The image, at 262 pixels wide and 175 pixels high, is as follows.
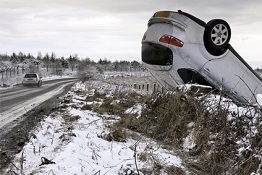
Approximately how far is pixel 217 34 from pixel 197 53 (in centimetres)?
63

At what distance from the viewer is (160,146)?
481 centimetres

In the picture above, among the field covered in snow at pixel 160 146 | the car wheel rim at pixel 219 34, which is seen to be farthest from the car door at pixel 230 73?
the field covered in snow at pixel 160 146

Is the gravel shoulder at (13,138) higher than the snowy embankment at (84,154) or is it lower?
lower

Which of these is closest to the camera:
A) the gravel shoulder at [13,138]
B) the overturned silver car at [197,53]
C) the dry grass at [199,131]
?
the dry grass at [199,131]

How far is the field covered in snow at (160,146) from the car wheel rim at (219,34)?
177 centimetres

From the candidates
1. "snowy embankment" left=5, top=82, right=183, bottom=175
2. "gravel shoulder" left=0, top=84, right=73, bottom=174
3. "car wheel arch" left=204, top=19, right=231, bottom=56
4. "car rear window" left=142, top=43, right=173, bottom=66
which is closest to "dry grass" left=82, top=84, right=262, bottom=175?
"snowy embankment" left=5, top=82, right=183, bottom=175

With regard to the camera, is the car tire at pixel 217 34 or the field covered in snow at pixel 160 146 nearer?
the field covered in snow at pixel 160 146

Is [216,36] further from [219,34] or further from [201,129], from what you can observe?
[201,129]

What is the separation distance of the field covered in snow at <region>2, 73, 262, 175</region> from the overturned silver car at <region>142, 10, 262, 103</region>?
120 cm

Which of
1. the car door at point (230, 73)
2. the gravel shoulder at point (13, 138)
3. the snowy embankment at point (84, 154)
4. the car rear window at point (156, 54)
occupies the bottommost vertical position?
the gravel shoulder at point (13, 138)

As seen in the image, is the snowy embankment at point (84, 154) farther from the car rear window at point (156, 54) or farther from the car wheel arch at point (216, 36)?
the car wheel arch at point (216, 36)

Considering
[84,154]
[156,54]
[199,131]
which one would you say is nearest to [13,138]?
[84,154]

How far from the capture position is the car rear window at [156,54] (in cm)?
697

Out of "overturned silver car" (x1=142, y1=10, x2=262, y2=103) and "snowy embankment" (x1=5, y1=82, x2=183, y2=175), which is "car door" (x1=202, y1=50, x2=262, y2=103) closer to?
"overturned silver car" (x1=142, y1=10, x2=262, y2=103)
